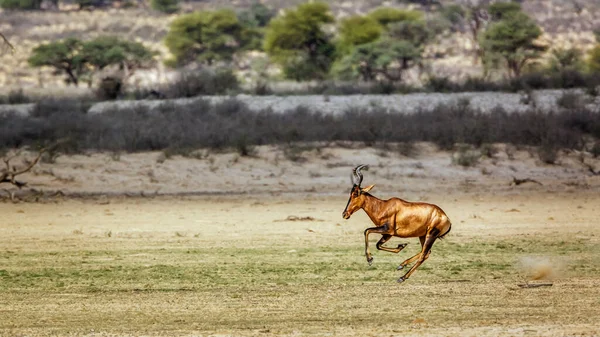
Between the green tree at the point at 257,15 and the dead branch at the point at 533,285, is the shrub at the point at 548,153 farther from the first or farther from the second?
the green tree at the point at 257,15

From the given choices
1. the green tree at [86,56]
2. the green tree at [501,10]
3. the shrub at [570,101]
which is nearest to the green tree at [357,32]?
the green tree at [501,10]

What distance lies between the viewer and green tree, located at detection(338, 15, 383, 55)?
2124 inches

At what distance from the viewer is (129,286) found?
414 inches

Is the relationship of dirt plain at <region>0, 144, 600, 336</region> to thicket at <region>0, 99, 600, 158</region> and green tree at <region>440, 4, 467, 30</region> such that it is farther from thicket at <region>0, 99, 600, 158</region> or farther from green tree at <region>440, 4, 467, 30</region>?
green tree at <region>440, 4, 467, 30</region>

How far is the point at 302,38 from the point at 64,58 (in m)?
10.5

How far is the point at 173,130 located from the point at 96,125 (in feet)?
6.29

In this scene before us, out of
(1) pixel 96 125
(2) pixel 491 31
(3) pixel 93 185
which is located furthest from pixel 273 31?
(3) pixel 93 185

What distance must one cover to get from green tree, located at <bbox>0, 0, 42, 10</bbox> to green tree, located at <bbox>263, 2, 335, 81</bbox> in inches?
852

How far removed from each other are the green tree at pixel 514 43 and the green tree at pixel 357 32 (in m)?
6.27

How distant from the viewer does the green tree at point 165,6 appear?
72.9 meters

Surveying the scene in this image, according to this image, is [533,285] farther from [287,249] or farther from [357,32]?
[357,32]

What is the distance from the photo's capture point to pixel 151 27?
6988 centimetres

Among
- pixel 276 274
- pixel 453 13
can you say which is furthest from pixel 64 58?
pixel 276 274

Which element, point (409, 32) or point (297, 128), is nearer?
point (297, 128)
